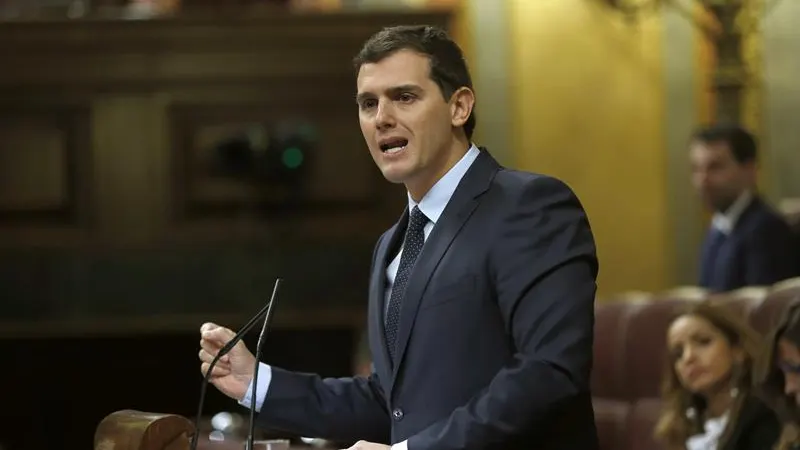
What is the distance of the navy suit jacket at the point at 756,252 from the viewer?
4.66 meters

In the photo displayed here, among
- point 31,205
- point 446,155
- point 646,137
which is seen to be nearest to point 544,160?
point 646,137

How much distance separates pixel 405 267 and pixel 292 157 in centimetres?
397

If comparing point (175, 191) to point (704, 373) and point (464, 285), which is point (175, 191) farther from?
point (464, 285)

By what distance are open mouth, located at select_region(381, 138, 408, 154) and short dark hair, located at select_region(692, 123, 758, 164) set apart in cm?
320

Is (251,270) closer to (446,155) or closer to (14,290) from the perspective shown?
(14,290)

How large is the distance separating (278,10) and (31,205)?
4.10 ft

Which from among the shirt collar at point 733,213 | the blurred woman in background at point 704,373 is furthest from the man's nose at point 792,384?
the shirt collar at point 733,213

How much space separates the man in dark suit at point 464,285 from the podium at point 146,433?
90 millimetres

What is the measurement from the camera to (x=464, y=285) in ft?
6.07

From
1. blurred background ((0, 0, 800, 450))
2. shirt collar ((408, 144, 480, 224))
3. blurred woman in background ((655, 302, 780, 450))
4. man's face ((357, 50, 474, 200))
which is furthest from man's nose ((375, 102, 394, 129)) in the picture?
blurred background ((0, 0, 800, 450))

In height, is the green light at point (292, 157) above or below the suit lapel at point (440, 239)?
below

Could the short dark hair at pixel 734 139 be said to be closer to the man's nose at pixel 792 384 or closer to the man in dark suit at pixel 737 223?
the man in dark suit at pixel 737 223

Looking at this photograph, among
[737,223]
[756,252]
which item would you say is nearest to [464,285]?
[756,252]

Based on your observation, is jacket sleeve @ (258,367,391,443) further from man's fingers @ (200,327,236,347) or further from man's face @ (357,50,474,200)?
man's face @ (357,50,474,200)
